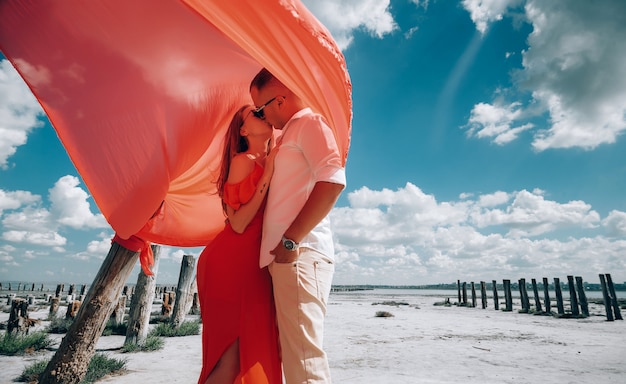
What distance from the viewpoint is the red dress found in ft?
5.16

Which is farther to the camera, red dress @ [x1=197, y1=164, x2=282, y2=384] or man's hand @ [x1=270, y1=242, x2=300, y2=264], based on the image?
red dress @ [x1=197, y1=164, x2=282, y2=384]

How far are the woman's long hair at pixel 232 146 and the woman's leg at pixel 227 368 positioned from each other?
0.78 meters

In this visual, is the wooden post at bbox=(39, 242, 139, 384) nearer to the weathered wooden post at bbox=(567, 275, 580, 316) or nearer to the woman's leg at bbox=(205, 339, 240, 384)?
the woman's leg at bbox=(205, 339, 240, 384)

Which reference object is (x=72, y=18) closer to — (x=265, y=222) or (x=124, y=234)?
(x=124, y=234)

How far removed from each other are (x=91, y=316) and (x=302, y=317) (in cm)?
254

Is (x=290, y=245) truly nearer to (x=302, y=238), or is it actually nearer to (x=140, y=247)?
(x=302, y=238)

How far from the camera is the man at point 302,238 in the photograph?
4.61 ft

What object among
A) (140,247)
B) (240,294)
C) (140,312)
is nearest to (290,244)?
(240,294)

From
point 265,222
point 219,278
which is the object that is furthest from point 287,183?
point 219,278

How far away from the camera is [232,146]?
1933mm

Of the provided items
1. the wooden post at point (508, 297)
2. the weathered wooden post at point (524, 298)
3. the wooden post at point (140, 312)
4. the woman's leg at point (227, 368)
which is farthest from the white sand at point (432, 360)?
the wooden post at point (508, 297)

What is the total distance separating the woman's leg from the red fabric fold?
50.3 inches

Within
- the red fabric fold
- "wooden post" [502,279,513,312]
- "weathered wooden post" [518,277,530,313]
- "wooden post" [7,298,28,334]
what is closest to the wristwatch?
the red fabric fold

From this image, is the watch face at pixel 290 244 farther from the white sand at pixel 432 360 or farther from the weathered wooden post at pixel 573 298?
the weathered wooden post at pixel 573 298
